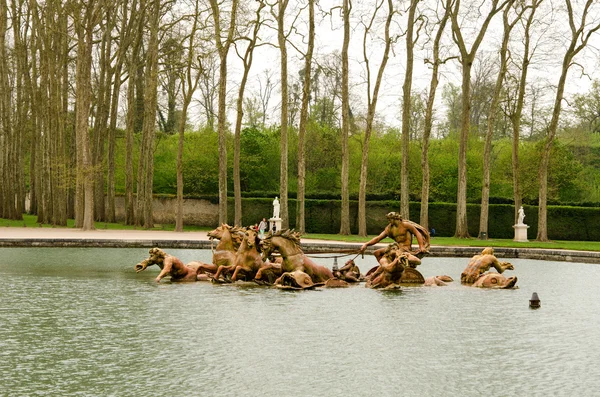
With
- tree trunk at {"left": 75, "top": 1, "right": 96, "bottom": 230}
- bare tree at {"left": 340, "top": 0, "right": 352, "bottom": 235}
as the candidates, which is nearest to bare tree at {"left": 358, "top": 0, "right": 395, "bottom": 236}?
bare tree at {"left": 340, "top": 0, "right": 352, "bottom": 235}

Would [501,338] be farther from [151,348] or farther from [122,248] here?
[122,248]

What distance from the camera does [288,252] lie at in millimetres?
16516

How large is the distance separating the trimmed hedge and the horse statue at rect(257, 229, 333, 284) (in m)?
27.2

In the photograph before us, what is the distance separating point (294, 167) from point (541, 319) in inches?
1633

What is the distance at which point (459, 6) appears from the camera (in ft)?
128

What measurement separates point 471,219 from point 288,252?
29242 mm

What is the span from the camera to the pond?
8.99 meters

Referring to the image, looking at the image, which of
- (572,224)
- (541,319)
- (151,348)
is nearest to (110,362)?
(151,348)

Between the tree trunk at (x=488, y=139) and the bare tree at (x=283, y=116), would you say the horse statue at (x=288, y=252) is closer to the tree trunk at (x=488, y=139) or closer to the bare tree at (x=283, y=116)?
the bare tree at (x=283, y=116)

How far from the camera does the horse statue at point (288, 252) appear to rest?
54.1ft

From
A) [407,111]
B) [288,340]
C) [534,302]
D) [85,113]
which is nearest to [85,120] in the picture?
[85,113]

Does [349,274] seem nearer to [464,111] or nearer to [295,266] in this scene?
[295,266]

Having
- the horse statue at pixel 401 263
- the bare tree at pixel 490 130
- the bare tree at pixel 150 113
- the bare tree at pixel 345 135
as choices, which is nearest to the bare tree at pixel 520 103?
the bare tree at pixel 490 130

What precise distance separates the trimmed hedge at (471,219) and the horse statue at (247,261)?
27.1 meters
